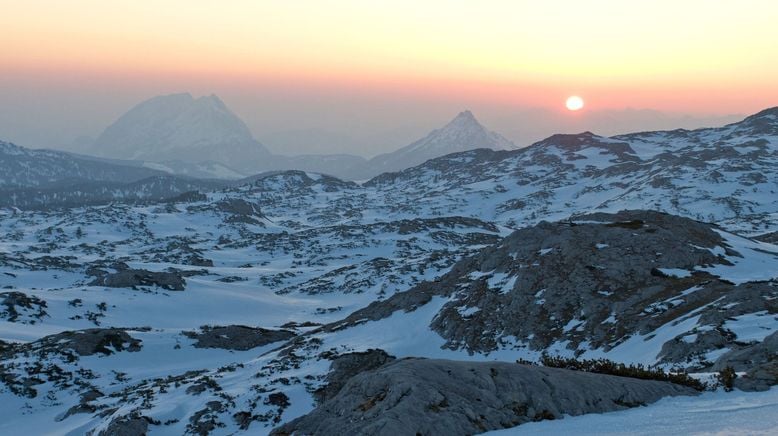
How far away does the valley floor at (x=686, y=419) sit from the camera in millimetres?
13320

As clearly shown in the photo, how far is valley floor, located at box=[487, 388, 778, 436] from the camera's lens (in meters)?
13.3

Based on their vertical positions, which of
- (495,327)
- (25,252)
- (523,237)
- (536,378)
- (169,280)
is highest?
(536,378)

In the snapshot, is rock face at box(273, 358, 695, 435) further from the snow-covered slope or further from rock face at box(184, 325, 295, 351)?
rock face at box(184, 325, 295, 351)

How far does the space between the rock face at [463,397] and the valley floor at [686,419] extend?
1.76 feet

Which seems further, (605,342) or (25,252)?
(25,252)

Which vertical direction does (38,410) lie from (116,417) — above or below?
below

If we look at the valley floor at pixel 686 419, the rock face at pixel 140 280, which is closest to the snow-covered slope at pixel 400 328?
the rock face at pixel 140 280

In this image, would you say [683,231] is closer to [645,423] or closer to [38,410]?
[645,423]

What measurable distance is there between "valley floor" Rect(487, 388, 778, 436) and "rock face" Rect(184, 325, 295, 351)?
4981cm

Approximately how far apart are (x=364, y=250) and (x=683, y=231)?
113 meters

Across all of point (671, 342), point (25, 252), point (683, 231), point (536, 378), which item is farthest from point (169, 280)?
point (25, 252)

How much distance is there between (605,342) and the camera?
1484 inches

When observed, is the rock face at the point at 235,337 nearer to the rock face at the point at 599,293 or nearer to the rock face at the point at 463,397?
the rock face at the point at 599,293

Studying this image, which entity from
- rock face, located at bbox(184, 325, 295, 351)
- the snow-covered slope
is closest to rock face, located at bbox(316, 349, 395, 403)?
the snow-covered slope
